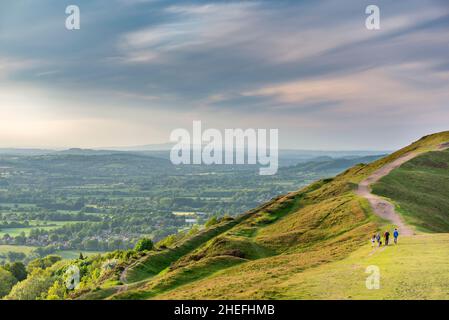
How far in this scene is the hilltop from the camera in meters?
41.6

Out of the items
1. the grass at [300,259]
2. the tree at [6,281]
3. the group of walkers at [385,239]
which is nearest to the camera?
the grass at [300,259]

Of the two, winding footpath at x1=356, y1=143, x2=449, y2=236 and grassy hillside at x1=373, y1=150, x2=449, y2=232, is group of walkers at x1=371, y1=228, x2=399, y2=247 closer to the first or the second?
winding footpath at x1=356, y1=143, x2=449, y2=236

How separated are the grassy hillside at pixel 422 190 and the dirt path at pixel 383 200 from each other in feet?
5.22

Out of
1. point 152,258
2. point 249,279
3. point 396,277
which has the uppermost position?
point 396,277

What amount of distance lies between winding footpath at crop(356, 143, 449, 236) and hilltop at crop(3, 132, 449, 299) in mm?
1291

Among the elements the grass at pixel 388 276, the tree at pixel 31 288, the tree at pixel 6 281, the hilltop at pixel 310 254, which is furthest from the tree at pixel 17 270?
the grass at pixel 388 276

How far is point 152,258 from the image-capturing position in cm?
8625

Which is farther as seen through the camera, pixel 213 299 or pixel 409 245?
pixel 409 245

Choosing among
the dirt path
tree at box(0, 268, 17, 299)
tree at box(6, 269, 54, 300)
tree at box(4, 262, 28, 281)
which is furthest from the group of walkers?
tree at box(4, 262, 28, 281)

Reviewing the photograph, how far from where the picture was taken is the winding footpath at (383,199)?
6681cm

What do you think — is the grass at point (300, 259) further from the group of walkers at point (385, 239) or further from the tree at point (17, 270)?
the tree at point (17, 270)
